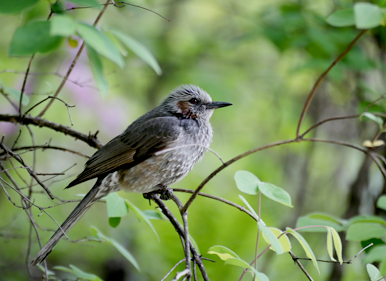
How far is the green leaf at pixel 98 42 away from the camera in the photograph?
1230 mm

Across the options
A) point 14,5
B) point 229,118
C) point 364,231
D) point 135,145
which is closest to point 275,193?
point 364,231

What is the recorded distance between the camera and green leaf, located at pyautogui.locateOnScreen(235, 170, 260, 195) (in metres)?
1.49

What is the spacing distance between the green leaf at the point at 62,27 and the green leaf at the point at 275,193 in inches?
38.0

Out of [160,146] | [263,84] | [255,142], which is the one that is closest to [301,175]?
[255,142]

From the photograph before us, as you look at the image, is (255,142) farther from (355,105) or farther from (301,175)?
(355,105)

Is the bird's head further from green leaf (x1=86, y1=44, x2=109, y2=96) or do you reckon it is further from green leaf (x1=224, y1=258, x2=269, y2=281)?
green leaf (x1=224, y1=258, x2=269, y2=281)

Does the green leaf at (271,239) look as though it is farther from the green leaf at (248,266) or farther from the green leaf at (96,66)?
the green leaf at (96,66)

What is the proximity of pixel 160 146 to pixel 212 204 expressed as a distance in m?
1.95

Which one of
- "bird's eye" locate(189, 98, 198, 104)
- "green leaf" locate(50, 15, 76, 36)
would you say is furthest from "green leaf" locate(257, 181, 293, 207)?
"bird's eye" locate(189, 98, 198, 104)

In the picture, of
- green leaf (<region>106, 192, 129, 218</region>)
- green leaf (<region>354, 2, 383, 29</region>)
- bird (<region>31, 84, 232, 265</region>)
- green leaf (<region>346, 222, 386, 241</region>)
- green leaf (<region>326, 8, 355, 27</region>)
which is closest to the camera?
green leaf (<region>106, 192, 129, 218</region>)

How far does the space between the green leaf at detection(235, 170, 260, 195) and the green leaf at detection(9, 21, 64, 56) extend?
95 cm

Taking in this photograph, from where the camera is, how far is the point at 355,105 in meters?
4.25

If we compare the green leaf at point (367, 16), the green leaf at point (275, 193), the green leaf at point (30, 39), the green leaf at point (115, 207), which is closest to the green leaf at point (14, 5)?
the green leaf at point (30, 39)

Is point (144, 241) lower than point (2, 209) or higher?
lower
